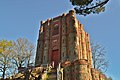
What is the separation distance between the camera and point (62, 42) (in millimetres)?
38750

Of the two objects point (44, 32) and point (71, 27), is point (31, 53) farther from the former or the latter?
point (71, 27)

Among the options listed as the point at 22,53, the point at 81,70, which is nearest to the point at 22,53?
the point at 22,53

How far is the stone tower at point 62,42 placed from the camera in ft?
120

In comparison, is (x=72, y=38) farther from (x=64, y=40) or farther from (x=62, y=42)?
(x=62, y=42)

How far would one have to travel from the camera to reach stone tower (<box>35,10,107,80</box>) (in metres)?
36.5

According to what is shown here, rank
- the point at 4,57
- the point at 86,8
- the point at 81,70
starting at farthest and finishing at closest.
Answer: the point at 4,57, the point at 81,70, the point at 86,8

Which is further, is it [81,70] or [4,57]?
[4,57]

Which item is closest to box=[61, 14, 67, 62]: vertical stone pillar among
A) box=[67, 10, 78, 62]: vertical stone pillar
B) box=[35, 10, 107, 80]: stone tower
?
box=[35, 10, 107, 80]: stone tower

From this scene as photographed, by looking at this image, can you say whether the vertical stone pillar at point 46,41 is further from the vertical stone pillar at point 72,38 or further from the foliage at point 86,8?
the foliage at point 86,8

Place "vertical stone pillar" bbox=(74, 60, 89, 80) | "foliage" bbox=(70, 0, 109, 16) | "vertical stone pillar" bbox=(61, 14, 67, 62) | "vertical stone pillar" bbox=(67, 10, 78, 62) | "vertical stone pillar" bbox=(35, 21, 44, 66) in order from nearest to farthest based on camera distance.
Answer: "foliage" bbox=(70, 0, 109, 16) < "vertical stone pillar" bbox=(74, 60, 89, 80) < "vertical stone pillar" bbox=(67, 10, 78, 62) < "vertical stone pillar" bbox=(61, 14, 67, 62) < "vertical stone pillar" bbox=(35, 21, 44, 66)

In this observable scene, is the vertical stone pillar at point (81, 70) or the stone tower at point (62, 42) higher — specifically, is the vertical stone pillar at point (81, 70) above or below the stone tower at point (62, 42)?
below

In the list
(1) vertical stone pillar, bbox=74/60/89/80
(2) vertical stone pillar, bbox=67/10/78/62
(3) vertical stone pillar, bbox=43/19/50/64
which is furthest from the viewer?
(3) vertical stone pillar, bbox=43/19/50/64

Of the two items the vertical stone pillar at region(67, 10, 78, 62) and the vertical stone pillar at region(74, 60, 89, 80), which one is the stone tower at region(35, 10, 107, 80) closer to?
the vertical stone pillar at region(67, 10, 78, 62)

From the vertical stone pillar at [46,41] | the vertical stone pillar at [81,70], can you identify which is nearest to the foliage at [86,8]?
the vertical stone pillar at [81,70]
